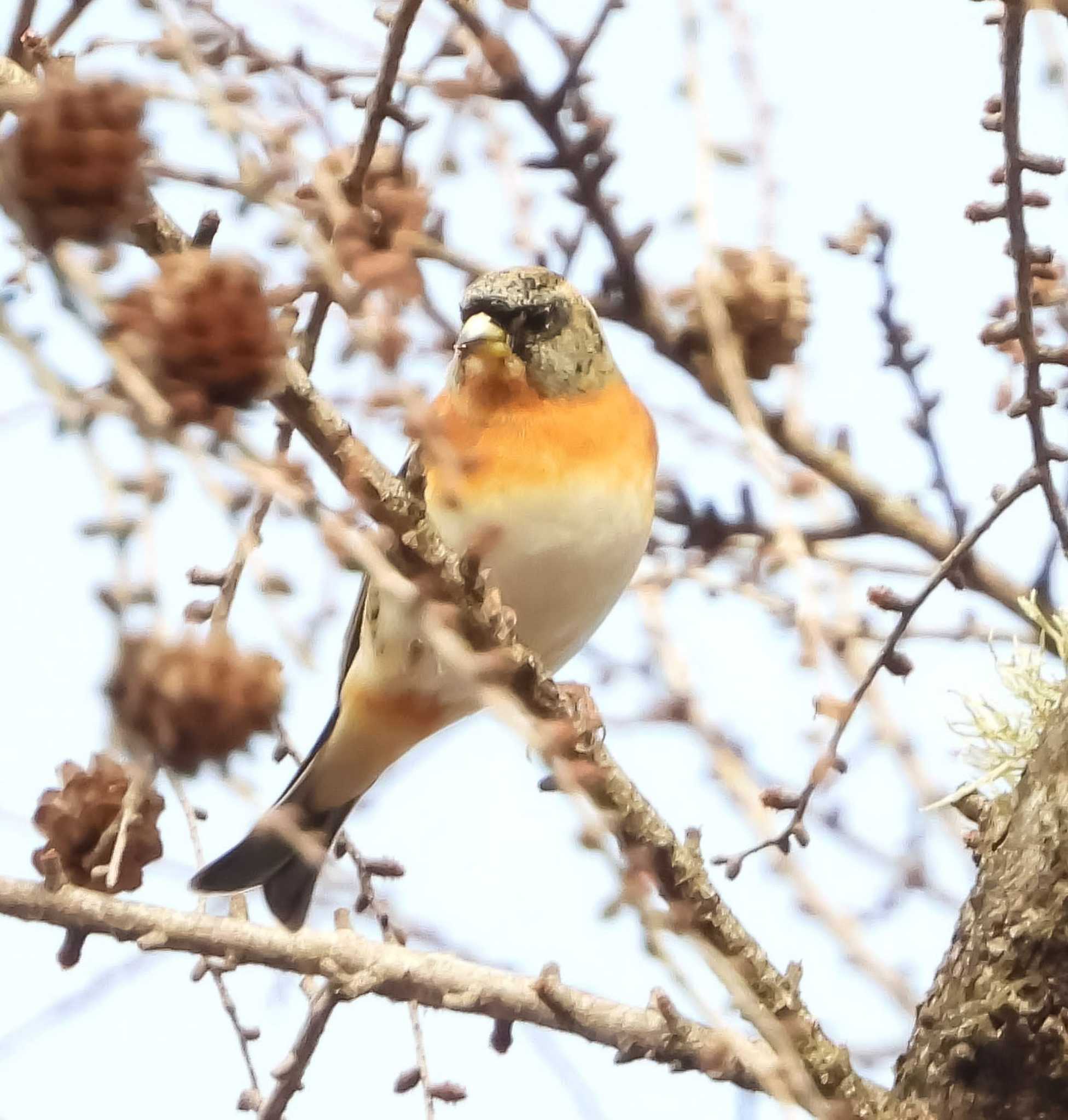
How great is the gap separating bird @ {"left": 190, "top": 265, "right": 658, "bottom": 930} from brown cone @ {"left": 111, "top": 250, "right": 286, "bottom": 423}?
1.19 meters

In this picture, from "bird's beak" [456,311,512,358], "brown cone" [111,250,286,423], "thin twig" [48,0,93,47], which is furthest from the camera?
"bird's beak" [456,311,512,358]

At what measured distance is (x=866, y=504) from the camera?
2184 mm

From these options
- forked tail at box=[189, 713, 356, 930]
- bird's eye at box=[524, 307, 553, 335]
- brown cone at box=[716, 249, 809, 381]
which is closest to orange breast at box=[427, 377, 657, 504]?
bird's eye at box=[524, 307, 553, 335]

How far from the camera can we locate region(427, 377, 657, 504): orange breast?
1.99 meters

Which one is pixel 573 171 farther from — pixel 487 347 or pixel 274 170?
pixel 274 170

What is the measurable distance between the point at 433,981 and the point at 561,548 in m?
0.77

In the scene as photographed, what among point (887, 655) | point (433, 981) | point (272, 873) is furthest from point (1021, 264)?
point (272, 873)

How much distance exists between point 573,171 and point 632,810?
90 centimetres

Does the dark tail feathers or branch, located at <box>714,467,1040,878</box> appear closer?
branch, located at <box>714,467,1040,878</box>

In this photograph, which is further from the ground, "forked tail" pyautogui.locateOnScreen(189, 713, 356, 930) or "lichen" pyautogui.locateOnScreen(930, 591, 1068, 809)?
"forked tail" pyautogui.locateOnScreen(189, 713, 356, 930)

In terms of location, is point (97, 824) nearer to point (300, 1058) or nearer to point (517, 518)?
point (300, 1058)

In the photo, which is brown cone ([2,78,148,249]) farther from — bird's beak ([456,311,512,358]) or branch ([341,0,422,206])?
bird's beak ([456,311,512,358])

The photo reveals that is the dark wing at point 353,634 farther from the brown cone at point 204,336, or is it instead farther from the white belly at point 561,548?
the brown cone at point 204,336

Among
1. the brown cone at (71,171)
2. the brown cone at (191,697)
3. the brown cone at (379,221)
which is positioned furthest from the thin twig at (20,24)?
the brown cone at (191,697)
